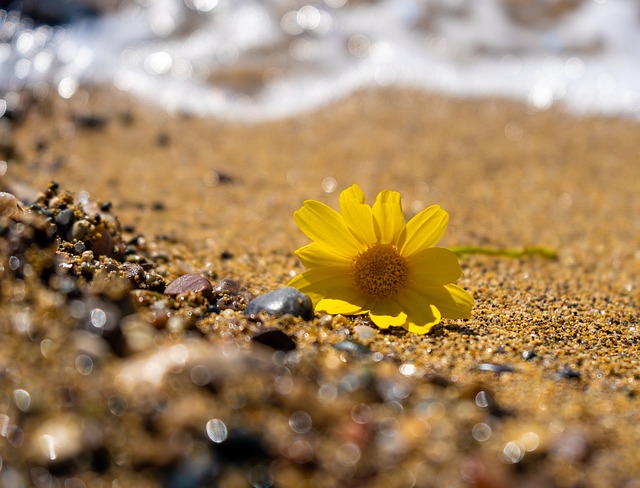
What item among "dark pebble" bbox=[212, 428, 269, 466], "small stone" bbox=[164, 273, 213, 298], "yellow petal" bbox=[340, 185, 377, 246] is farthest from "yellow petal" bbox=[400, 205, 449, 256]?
"dark pebble" bbox=[212, 428, 269, 466]

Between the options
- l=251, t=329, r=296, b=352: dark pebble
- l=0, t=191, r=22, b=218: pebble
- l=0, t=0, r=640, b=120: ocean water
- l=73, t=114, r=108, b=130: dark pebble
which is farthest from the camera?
l=0, t=0, r=640, b=120: ocean water

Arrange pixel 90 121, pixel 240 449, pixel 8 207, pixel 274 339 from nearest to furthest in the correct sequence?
pixel 240 449 → pixel 274 339 → pixel 8 207 → pixel 90 121

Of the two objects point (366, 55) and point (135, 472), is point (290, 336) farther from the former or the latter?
point (366, 55)

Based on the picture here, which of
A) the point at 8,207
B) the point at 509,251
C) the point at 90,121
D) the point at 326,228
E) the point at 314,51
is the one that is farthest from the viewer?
the point at 314,51

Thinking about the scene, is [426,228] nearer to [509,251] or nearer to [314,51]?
[509,251]

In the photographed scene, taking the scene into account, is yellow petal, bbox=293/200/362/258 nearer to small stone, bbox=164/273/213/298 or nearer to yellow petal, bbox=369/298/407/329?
yellow petal, bbox=369/298/407/329

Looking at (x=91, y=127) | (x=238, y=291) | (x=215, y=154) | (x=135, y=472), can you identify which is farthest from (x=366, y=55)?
(x=135, y=472)

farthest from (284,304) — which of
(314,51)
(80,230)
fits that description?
(314,51)
